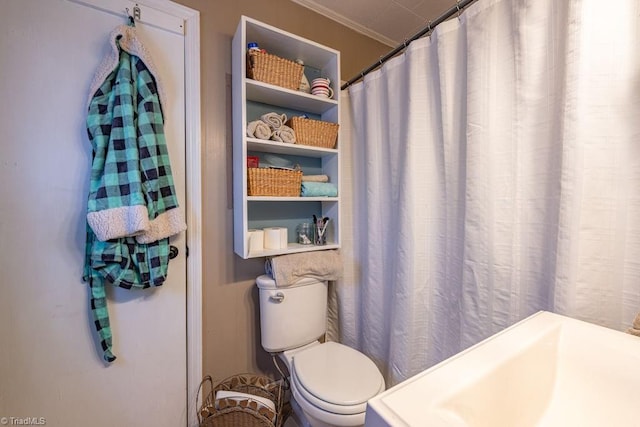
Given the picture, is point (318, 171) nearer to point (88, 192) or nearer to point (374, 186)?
point (374, 186)

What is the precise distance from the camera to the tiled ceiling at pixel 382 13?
1475 millimetres

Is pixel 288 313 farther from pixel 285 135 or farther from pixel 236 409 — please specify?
pixel 285 135

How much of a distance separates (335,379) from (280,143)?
106cm

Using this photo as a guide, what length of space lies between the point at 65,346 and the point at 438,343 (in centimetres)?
149

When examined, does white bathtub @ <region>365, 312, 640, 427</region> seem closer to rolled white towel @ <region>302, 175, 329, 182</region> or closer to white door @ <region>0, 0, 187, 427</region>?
rolled white towel @ <region>302, 175, 329, 182</region>

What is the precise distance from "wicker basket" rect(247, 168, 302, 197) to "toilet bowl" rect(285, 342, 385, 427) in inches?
30.6

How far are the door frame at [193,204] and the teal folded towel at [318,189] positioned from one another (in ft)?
1.66

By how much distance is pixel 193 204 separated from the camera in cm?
120

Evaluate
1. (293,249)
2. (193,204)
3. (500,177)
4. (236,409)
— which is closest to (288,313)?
(293,249)

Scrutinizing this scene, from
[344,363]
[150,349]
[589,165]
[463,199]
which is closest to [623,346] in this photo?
[589,165]

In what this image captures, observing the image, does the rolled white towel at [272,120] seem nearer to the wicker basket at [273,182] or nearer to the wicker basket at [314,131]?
the wicker basket at [314,131]

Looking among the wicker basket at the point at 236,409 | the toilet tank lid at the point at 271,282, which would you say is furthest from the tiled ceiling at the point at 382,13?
the wicker basket at the point at 236,409

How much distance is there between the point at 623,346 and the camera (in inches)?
21.5

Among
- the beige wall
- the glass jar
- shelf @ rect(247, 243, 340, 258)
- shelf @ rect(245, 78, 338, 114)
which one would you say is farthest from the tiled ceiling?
shelf @ rect(247, 243, 340, 258)
